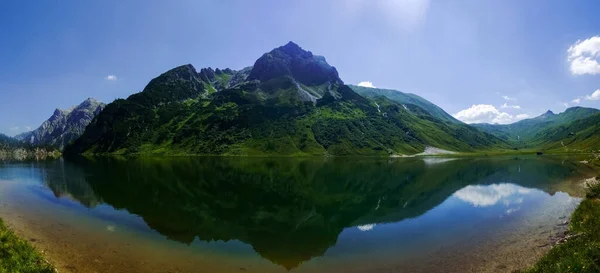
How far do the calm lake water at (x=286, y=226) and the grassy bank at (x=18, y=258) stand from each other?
3580mm

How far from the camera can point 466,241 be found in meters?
36.2

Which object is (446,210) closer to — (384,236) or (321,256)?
(384,236)

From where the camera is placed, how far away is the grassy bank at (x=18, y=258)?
21.2 meters

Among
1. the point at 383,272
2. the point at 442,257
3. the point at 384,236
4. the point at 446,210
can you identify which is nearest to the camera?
the point at 383,272

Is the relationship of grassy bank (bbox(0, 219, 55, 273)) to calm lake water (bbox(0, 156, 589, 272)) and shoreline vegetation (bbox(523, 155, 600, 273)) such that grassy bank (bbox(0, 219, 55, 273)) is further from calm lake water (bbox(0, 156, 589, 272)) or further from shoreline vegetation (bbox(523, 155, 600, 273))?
shoreline vegetation (bbox(523, 155, 600, 273))

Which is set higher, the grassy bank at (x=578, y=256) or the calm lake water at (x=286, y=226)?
the grassy bank at (x=578, y=256)

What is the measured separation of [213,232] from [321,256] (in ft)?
50.8

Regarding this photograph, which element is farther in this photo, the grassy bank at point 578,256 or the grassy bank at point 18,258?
the grassy bank at point 18,258

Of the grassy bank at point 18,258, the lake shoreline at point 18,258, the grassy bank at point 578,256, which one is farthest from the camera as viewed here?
the lake shoreline at point 18,258

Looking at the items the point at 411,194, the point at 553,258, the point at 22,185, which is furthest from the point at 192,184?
the point at 553,258

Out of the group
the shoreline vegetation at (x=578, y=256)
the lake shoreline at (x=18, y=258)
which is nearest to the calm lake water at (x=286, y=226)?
the lake shoreline at (x=18, y=258)

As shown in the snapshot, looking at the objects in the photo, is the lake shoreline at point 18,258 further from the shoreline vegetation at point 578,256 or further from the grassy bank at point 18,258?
the shoreline vegetation at point 578,256

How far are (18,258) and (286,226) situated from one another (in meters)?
28.1

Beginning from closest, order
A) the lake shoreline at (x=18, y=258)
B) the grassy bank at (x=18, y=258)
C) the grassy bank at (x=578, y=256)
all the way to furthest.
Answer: the grassy bank at (x=578, y=256)
the grassy bank at (x=18, y=258)
the lake shoreline at (x=18, y=258)
